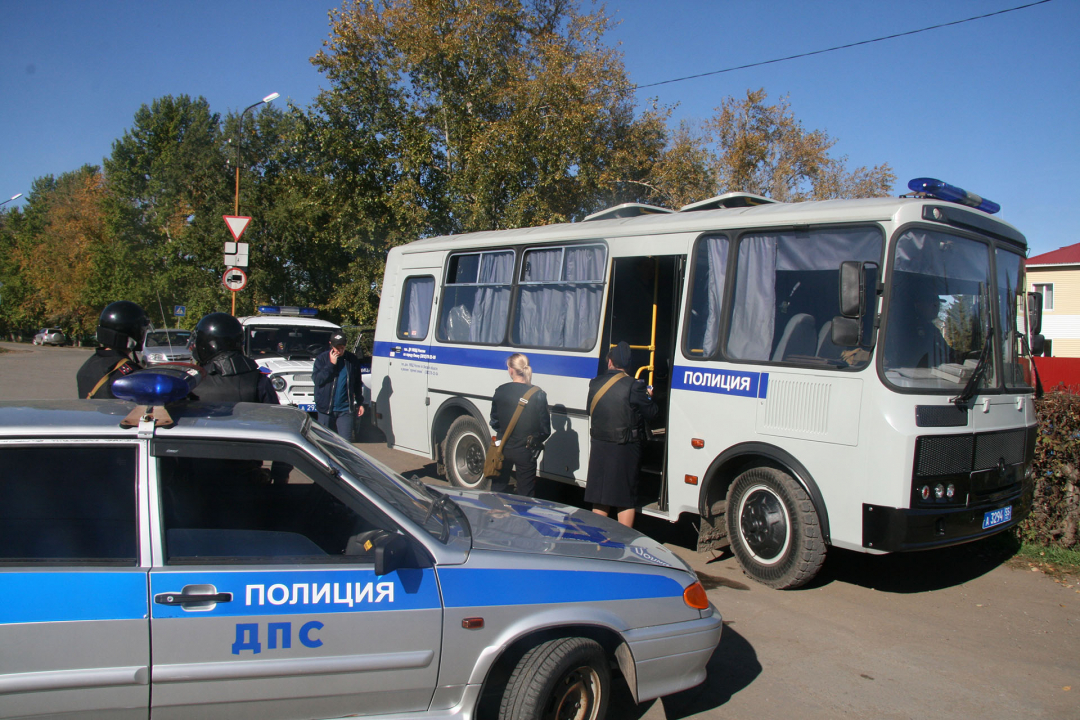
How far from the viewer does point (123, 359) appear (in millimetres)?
4770

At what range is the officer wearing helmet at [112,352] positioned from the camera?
15.2 feet

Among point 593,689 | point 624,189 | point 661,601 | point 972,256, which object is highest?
point 624,189

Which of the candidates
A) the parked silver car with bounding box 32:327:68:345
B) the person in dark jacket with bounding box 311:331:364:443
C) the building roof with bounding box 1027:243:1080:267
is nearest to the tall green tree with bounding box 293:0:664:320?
the person in dark jacket with bounding box 311:331:364:443

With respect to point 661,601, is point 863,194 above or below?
above

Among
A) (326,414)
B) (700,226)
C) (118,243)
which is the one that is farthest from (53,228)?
(700,226)

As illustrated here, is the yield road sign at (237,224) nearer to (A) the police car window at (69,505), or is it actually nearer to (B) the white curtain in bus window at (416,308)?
(B) the white curtain in bus window at (416,308)

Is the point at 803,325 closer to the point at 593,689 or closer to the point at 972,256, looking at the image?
the point at 972,256

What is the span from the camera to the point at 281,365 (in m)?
11.9

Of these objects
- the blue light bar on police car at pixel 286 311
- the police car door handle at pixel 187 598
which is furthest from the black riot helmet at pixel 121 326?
the blue light bar on police car at pixel 286 311

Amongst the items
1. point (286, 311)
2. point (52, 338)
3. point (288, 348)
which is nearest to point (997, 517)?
point (288, 348)

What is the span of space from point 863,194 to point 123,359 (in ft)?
76.8

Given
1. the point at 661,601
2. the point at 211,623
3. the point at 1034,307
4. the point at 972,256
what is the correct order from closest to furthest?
the point at 211,623, the point at 661,601, the point at 972,256, the point at 1034,307

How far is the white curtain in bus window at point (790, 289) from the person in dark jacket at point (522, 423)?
1699 mm

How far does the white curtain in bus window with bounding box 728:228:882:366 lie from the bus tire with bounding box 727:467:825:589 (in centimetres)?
97
